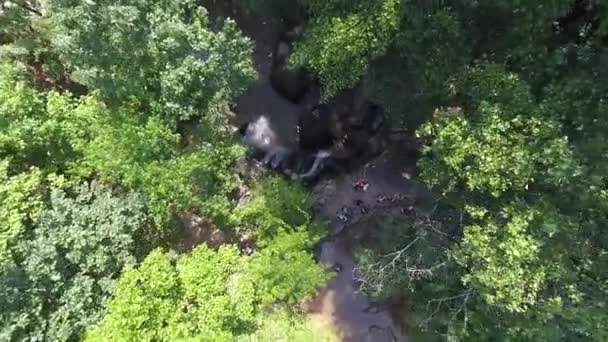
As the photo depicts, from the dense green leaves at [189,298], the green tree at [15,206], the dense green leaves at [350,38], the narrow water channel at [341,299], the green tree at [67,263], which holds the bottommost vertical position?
the narrow water channel at [341,299]

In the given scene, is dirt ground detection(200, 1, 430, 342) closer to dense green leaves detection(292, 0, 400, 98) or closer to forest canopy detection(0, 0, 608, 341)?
forest canopy detection(0, 0, 608, 341)

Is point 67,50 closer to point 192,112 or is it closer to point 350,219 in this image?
point 192,112

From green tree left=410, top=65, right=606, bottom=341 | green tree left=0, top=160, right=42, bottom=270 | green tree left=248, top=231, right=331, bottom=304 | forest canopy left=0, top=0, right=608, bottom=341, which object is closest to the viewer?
green tree left=410, top=65, right=606, bottom=341

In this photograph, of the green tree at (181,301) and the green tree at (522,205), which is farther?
the green tree at (181,301)

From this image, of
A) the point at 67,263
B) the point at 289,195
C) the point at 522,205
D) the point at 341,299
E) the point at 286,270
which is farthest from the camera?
A: the point at 341,299

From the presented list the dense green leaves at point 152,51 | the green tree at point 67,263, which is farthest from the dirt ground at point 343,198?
the green tree at point 67,263

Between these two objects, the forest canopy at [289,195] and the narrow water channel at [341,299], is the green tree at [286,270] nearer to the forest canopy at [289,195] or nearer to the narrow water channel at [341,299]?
the forest canopy at [289,195]

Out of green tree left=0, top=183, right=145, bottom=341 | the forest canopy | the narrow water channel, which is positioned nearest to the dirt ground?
the narrow water channel

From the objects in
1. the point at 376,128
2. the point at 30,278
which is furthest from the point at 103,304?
the point at 376,128

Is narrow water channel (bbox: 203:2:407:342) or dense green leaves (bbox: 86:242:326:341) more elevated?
dense green leaves (bbox: 86:242:326:341)

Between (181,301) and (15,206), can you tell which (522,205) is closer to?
(181,301)

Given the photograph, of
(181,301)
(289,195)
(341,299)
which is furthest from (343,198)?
(181,301)
